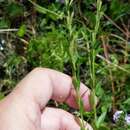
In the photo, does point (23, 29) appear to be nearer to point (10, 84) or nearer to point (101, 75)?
point (10, 84)

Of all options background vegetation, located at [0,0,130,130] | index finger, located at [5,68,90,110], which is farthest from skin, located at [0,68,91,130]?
background vegetation, located at [0,0,130,130]

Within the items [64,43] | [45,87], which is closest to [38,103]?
[45,87]

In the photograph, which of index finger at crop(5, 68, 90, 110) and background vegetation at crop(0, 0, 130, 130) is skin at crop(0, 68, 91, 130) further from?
background vegetation at crop(0, 0, 130, 130)

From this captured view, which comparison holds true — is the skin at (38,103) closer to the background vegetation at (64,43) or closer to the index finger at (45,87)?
the index finger at (45,87)

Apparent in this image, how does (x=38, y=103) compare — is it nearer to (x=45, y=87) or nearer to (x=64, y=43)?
(x=45, y=87)

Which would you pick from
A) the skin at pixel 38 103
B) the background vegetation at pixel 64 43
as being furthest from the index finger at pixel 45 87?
the background vegetation at pixel 64 43

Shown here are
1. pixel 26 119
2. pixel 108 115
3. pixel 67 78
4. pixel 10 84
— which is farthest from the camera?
pixel 10 84

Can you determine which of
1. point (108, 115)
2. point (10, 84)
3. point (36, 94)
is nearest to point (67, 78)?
point (36, 94)
